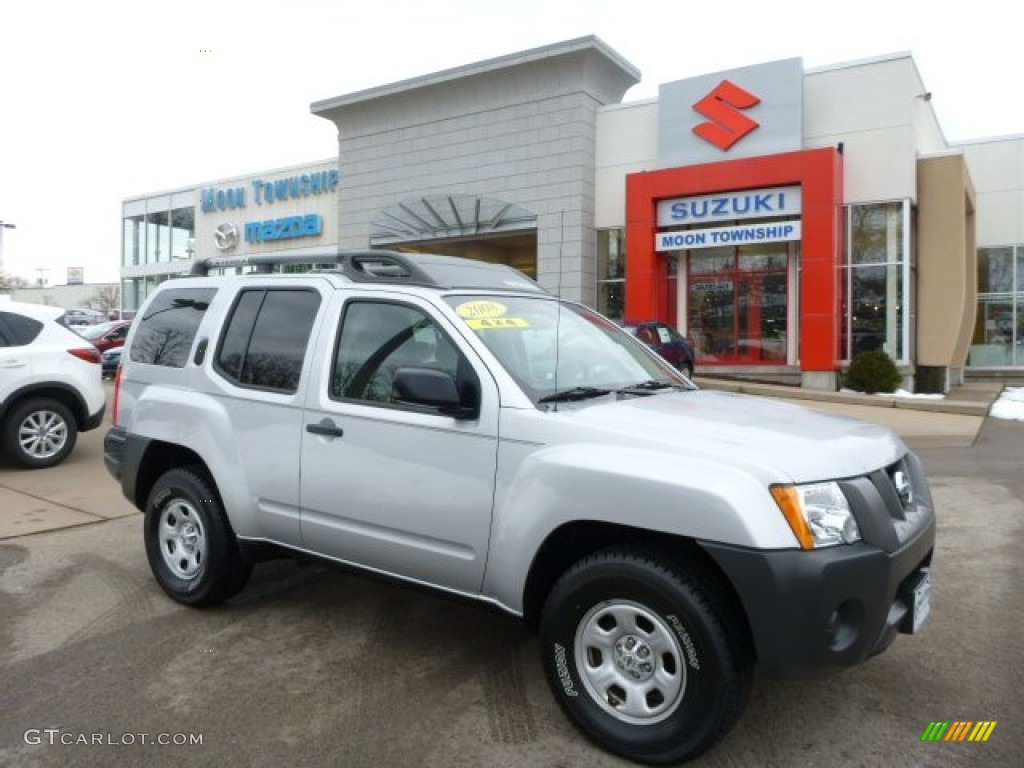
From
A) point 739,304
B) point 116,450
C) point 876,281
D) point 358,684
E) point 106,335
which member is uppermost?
point 876,281

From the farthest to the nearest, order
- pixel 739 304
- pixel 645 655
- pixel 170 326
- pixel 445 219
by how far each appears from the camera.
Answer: pixel 445 219 < pixel 739 304 < pixel 170 326 < pixel 645 655

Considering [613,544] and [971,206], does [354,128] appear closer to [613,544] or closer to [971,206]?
[971,206]

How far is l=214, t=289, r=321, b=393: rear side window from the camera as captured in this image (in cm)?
412

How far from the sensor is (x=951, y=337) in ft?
60.4

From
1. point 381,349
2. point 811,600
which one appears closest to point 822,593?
point 811,600

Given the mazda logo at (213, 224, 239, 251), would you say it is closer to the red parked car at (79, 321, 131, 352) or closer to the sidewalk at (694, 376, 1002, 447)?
the red parked car at (79, 321, 131, 352)

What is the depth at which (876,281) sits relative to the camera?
18.7m

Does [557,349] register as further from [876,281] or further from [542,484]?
[876,281]

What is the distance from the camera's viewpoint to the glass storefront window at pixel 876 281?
723 inches

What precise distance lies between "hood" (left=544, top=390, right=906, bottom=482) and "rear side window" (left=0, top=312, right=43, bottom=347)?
755cm

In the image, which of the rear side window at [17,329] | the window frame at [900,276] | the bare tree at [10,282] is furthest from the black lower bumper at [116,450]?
the bare tree at [10,282]

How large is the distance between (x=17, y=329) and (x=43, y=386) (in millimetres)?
677

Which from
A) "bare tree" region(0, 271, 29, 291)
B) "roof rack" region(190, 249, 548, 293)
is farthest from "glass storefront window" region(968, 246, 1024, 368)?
"bare tree" region(0, 271, 29, 291)

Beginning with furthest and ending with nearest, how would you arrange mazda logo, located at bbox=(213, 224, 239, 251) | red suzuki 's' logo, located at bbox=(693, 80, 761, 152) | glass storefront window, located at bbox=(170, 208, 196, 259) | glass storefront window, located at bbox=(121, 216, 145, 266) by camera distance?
glass storefront window, located at bbox=(121, 216, 145, 266) < glass storefront window, located at bbox=(170, 208, 196, 259) < mazda logo, located at bbox=(213, 224, 239, 251) < red suzuki 's' logo, located at bbox=(693, 80, 761, 152)
